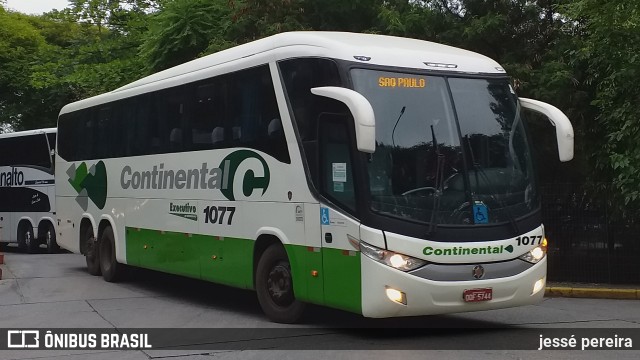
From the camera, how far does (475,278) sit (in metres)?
8.70

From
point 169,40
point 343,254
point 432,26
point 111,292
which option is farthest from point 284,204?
point 169,40

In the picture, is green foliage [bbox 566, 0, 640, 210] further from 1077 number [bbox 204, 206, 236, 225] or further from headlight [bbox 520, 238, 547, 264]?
1077 number [bbox 204, 206, 236, 225]

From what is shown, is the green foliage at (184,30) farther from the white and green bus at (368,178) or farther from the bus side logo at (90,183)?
the white and green bus at (368,178)

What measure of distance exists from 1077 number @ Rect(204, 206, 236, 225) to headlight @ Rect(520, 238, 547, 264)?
13.3 ft

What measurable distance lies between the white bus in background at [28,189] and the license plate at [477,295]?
60.7 ft

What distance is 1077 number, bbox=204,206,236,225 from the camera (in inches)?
439

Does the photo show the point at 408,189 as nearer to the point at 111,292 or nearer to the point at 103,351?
the point at 103,351

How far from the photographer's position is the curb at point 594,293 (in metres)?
13.6

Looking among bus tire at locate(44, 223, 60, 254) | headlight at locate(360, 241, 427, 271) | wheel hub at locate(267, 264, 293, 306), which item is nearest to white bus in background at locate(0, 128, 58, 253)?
bus tire at locate(44, 223, 60, 254)

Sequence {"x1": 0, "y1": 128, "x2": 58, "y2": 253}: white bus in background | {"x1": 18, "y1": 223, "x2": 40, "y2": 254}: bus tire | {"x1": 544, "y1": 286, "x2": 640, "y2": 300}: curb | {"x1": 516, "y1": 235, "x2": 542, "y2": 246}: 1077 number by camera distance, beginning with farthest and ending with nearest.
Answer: {"x1": 18, "y1": 223, "x2": 40, "y2": 254}: bus tire, {"x1": 0, "y1": 128, "x2": 58, "y2": 253}: white bus in background, {"x1": 544, "y1": 286, "x2": 640, "y2": 300}: curb, {"x1": 516, "y1": 235, "x2": 542, "y2": 246}: 1077 number

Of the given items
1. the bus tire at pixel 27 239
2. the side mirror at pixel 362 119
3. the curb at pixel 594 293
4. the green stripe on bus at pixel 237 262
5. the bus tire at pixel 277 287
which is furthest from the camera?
the bus tire at pixel 27 239

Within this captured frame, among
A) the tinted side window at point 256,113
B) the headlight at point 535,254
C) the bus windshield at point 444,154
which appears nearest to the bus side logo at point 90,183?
the tinted side window at point 256,113

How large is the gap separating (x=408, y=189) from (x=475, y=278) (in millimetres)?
1212

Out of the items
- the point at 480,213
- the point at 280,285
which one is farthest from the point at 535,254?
the point at 280,285
